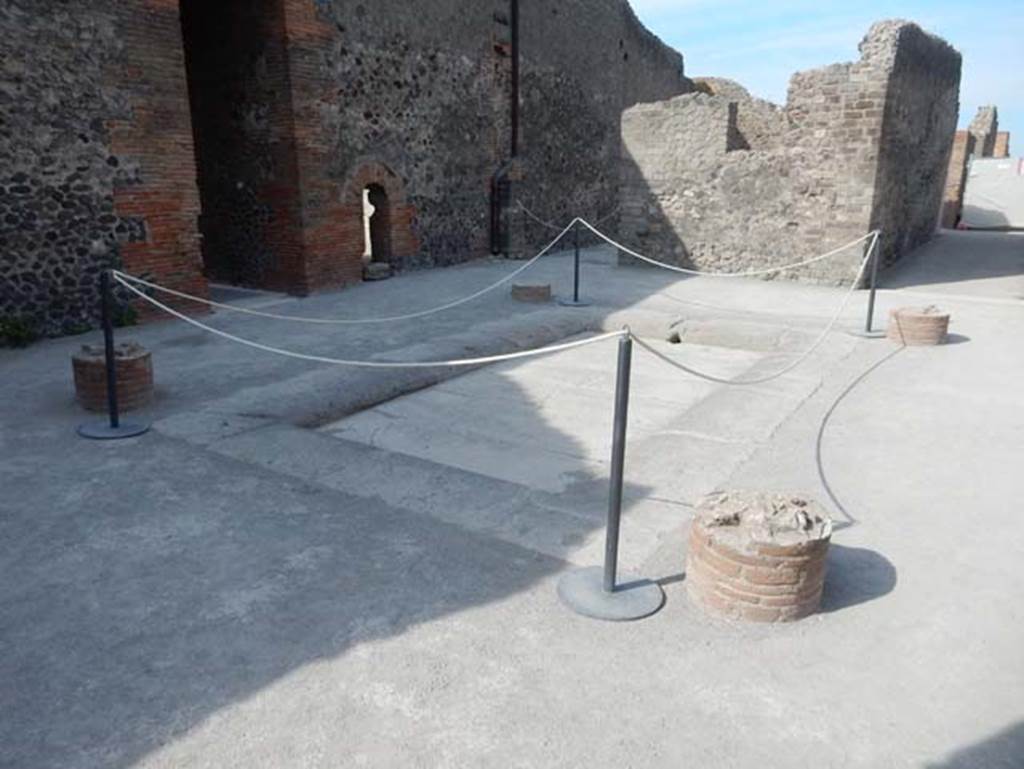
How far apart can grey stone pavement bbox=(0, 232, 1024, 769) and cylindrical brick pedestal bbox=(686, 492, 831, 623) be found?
9 cm

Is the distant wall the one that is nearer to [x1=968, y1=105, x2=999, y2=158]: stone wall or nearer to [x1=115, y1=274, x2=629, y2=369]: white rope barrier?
[x1=115, y1=274, x2=629, y2=369]: white rope barrier

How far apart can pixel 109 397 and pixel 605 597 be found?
3.80 meters

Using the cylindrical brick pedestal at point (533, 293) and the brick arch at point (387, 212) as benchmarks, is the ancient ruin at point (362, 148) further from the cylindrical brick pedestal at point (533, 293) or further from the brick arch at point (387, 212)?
the cylindrical brick pedestal at point (533, 293)

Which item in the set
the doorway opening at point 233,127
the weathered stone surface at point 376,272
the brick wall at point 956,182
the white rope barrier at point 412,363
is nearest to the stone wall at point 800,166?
the weathered stone surface at point 376,272

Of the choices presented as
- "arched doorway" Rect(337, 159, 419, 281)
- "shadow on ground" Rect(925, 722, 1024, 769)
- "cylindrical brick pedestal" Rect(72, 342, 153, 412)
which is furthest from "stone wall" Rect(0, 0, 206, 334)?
"shadow on ground" Rect(925, 722, 1024, 769)

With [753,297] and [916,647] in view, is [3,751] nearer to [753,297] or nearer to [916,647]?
[916,647]

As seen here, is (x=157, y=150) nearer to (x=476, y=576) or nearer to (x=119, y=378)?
→ (x=119, y=378)

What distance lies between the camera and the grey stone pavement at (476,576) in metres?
2.42

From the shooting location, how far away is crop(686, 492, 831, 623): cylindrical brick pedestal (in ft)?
9.77

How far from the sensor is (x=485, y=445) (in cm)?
546

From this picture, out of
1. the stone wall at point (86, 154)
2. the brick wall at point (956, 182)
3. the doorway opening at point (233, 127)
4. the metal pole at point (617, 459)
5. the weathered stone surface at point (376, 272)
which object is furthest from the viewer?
the brick wall at point (956, 182)

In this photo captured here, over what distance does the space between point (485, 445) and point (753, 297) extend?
6.41 meters

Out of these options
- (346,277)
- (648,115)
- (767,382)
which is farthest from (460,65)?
(767,382)

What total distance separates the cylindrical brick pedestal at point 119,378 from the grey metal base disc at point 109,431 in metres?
0.32
